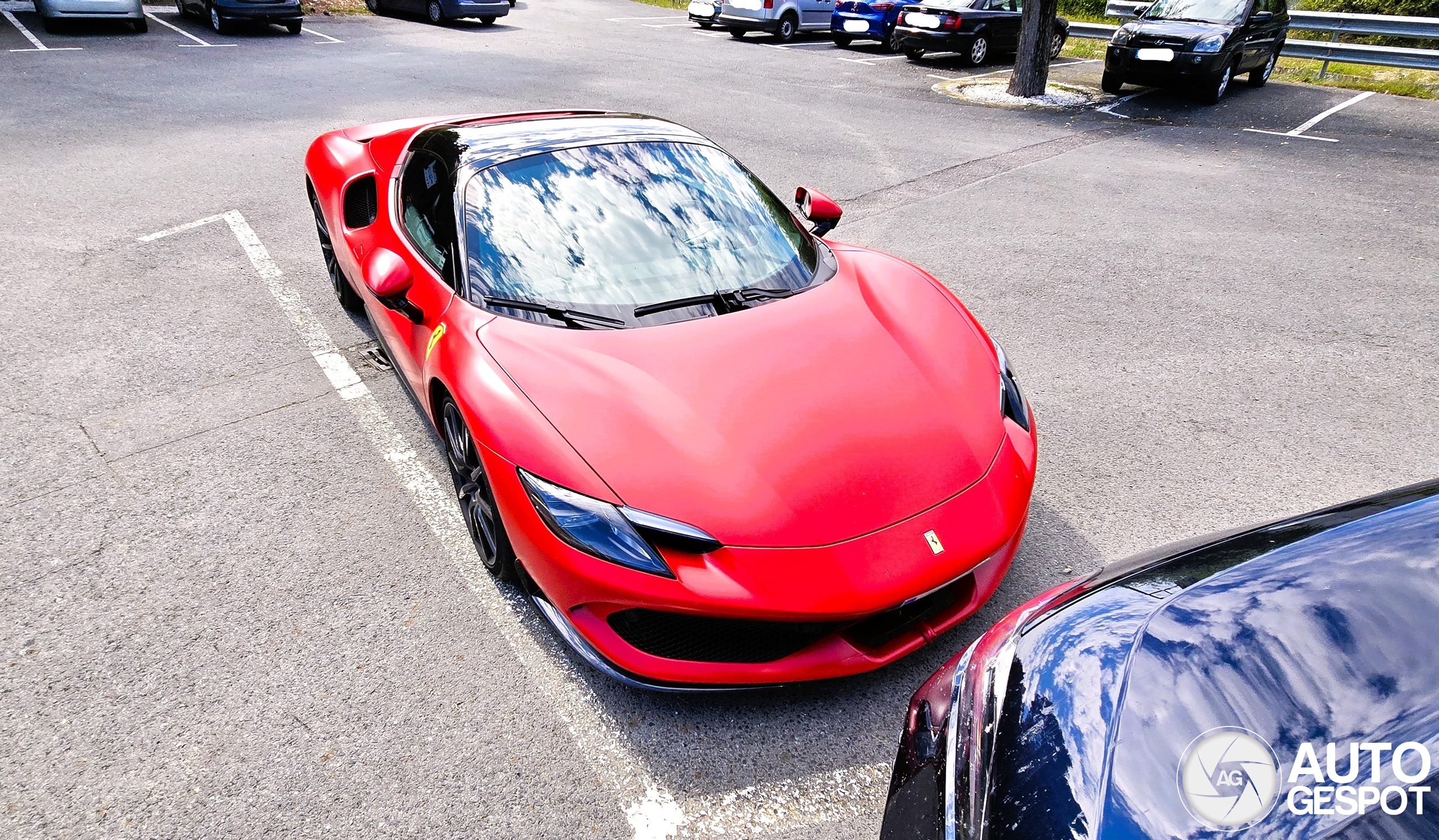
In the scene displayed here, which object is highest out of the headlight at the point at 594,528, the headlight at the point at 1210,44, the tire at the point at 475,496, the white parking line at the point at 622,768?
the headlight at the point at 1210,44

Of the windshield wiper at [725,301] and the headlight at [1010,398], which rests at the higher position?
the windshield wiper at [725,301]

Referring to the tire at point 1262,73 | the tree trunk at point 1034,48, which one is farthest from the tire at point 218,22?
the tire at point 1262,73

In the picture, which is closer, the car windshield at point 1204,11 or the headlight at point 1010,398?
the headlight at point 1010,398

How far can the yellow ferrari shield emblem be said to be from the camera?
10.2ft

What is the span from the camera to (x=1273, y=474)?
3.70 metres

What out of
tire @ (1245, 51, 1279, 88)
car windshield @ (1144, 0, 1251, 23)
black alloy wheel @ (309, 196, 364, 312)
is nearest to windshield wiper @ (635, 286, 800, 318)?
black alloy wheel @ (309, 196, 364, 312)

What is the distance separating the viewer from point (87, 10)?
46.4 feet

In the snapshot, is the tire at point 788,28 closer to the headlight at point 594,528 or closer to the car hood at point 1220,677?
the headlight at point 594,528

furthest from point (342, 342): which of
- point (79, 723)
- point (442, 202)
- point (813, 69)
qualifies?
point (813, 69)

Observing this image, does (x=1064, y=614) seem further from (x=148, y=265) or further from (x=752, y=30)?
(x=752, y=30)

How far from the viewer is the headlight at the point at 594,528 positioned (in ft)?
7.46

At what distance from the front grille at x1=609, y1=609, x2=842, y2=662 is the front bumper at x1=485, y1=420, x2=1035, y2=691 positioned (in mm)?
17

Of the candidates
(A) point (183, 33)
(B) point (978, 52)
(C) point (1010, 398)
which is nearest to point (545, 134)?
(C) point (1010, 398)

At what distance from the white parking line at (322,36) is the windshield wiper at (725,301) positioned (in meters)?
15.0
